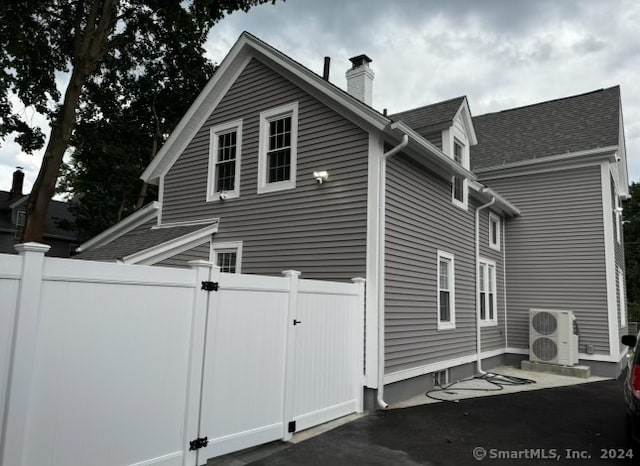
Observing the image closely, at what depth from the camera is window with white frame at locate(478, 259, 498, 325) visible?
1083 centimetres

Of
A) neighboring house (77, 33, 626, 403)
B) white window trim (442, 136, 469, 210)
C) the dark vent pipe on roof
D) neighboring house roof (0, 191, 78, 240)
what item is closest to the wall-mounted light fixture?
neighboring house (77, 33, 626, 403)

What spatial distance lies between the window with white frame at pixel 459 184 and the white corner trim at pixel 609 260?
4.15 metres

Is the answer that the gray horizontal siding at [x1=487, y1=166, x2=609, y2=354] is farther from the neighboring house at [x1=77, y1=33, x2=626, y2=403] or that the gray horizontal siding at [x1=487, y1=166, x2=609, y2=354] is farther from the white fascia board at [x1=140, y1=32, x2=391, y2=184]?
the white fascia board at [x1=140, y1=32, x2=391, y2=184]

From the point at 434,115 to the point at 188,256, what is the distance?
613 cm

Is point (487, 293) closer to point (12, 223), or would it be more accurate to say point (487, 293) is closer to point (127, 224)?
point (127, 224)

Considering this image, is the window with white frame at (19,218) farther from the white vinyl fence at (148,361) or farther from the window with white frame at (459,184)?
the white vinyl fence at (148,361)

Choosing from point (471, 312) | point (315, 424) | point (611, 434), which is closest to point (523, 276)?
point (471, 312)

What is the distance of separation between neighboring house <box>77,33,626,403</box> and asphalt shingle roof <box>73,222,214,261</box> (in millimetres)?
61

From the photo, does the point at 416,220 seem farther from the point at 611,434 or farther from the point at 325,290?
the point at 611,434

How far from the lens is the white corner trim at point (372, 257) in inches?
257

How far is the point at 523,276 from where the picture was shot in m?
12.2

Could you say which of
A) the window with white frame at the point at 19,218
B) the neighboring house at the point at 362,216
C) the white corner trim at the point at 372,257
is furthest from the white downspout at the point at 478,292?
the window with white frame at the point at 19,218

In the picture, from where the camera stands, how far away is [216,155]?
9.62 metres

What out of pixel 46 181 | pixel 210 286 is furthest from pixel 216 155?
pixel 210 286
